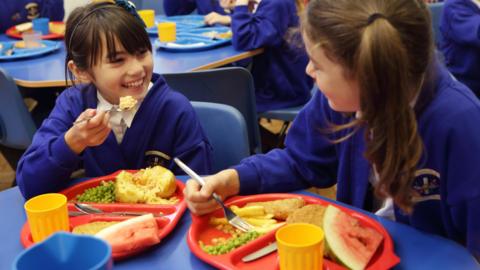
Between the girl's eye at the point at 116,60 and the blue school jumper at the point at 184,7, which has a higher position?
the girl's eye at the point at 116,60

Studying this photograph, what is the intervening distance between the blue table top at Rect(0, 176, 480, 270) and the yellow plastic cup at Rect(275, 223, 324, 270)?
0.55ft

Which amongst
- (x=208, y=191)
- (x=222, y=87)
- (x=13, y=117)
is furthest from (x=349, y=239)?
(x=13, y=117)

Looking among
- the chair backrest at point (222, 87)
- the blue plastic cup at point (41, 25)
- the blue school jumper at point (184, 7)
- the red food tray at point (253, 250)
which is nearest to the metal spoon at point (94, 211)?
the red food tray at point (253, 250)

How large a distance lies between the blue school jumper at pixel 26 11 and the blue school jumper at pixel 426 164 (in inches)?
104

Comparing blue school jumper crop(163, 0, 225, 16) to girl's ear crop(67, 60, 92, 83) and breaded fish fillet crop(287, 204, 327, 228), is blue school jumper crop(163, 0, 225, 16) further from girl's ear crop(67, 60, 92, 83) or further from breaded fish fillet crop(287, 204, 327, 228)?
breaded fish fillet crop(287, 204, 327, 228)

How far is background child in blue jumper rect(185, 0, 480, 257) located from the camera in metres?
1.00

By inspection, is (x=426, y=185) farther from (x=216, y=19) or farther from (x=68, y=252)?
(x=216, y=19)

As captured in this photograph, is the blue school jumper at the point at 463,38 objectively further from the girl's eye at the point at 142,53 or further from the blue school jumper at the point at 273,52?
the girl's eye at the point at 142,53

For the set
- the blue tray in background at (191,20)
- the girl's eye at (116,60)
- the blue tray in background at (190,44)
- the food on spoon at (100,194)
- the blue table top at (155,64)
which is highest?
the girl's eye at (116,60)

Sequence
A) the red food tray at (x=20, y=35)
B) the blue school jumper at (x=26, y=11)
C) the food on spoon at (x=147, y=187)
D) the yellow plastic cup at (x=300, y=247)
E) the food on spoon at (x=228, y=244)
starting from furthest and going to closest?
the blue school jumper at (x=26, y=11)
the red food tray at (x=20, y=35)
the food on spoon at (x=147, y=187)
the food on spoon at (x=228, y=244)
the yellow plastic cup at (x=300, y=247)

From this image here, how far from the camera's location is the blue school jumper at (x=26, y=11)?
343cm

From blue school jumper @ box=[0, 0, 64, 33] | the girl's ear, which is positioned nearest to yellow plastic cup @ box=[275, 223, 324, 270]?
the girl's ear

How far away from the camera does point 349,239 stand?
1035mm

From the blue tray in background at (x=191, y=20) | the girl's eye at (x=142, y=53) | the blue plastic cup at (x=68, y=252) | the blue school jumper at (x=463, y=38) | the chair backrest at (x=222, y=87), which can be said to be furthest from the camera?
the blue tray in background at (x=191, y=20)
